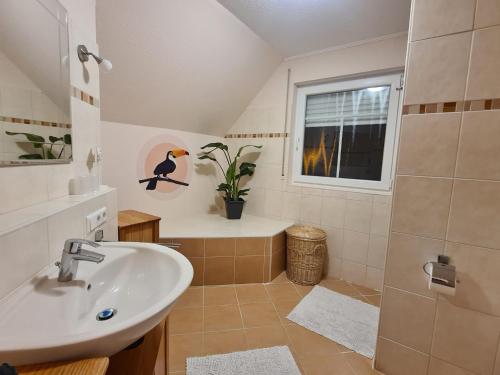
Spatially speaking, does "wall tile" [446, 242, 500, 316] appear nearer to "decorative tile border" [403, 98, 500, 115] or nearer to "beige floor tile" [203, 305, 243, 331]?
"decorative tile border" [403, 98, 500, 115]

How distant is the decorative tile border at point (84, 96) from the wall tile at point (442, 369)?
216 centimetres

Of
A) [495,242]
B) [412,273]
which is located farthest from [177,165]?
[495,242]

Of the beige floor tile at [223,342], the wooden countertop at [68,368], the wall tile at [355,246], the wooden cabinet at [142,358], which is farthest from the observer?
the wall tile at [355,246]

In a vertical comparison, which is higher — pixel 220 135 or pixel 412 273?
pixel 220 135

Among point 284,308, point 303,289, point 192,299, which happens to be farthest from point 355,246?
point 192,299

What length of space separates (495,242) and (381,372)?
0.92 metres

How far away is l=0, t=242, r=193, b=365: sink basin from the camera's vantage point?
0.47 m

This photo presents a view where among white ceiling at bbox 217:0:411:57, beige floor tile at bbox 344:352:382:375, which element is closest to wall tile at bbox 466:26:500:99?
white ceiling at bbox 217:0:411:57

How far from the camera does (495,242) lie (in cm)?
102

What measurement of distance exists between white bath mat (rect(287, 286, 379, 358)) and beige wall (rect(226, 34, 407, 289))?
396 millimetres

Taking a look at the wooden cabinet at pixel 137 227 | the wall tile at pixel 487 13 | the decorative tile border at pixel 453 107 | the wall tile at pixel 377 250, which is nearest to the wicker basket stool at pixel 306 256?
the wall tile at pixel 377 250

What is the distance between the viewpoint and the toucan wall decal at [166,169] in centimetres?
233

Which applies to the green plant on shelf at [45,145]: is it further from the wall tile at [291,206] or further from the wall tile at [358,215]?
the wall tile at [358,215]

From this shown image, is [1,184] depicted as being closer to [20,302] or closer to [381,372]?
[20,302]
